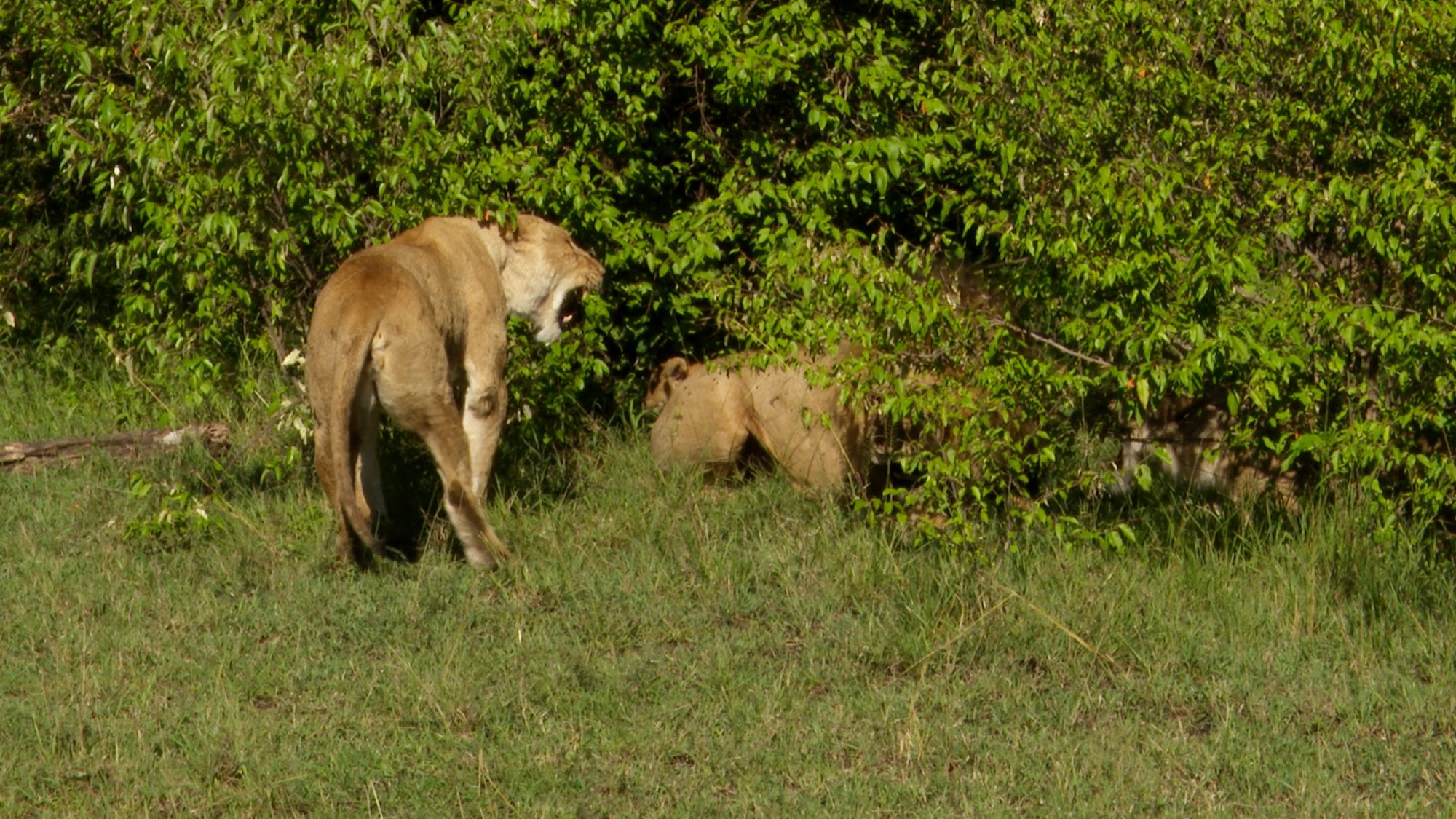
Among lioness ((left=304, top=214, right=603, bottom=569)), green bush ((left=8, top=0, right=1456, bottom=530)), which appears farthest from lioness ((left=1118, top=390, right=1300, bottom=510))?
lioness ((left=304, top=214, right=603, bottom=569))

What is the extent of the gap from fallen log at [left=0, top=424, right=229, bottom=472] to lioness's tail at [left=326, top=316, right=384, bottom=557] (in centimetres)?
221

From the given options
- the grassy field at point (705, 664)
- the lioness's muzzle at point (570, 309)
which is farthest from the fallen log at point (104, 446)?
the lioness's muzzle at point (570, 309)

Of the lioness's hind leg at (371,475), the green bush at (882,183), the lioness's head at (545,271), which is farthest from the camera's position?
the lioness's head at (545,271)

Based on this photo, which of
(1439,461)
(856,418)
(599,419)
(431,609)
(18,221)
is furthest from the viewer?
(18,221)

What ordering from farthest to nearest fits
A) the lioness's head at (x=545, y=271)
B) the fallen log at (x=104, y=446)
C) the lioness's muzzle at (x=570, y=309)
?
the fallen log at (x=104, y=446)
the lioness's muzzle at (x=570, y=309)
the lioness's head at (x=545, y=271)

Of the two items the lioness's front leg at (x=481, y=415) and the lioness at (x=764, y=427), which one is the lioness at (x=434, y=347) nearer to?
the lioness's front leg at (x=481, y=415)

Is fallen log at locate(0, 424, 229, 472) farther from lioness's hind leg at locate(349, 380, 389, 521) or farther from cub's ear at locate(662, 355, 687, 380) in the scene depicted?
cub's ear at locate(662, 355, 687, 380)

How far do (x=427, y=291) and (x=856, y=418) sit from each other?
6.14 feet

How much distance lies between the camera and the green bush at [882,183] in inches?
234

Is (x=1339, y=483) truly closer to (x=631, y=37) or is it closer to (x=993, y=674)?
(x=993, y=674)

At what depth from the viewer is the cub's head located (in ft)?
27.3

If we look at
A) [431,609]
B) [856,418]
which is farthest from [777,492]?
[431,609]

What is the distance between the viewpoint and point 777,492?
748 centimetres

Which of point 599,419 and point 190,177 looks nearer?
point 190,177
